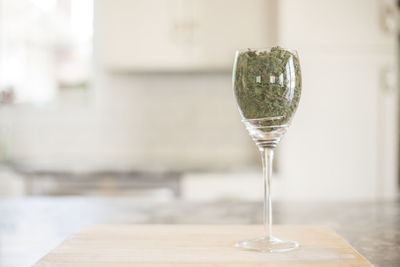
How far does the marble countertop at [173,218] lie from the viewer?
0.70 meters

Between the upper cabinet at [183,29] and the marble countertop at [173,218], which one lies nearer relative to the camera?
the marble countertop at [173,218]

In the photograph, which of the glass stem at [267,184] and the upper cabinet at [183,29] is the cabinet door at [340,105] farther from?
the glass stem at [267,184]

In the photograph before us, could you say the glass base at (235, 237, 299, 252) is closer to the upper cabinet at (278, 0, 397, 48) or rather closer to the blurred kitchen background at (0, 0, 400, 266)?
the blurred kitchen background at (0, 0, 400, 266)

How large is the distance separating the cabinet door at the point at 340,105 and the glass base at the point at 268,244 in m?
1.73

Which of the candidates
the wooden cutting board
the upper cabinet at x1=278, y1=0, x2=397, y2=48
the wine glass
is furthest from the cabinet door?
the wine glass

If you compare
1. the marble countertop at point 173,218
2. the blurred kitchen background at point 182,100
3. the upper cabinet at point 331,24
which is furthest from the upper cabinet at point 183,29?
the marble countertop at point 173,218

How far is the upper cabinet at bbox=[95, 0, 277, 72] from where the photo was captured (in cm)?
267

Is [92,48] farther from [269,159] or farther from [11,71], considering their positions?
[269,159]

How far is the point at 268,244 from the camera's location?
0.68 m

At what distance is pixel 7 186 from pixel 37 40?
110 cm

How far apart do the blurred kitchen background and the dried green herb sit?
1.49m

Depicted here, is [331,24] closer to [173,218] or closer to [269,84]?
[173,218]

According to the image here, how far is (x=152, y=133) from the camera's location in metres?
3.04

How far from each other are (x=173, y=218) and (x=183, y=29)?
187 cm
